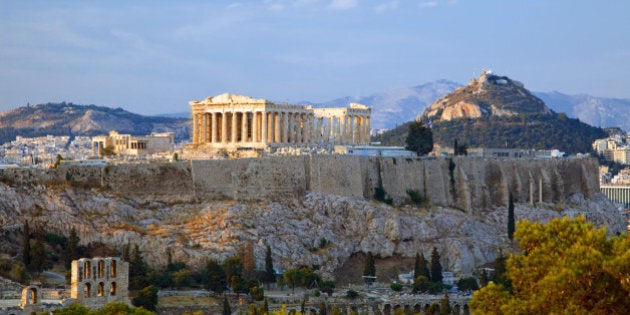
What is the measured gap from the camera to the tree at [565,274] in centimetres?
4272

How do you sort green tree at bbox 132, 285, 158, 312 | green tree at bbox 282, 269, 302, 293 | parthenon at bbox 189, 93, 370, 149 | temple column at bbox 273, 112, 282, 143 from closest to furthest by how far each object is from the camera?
green tree at bbox 132, 285, 158, 312 < green tree at bbox 282, 269, 302, 293 < parthenon at bbox 189, 93, 370, 149 < temple column at bbox 273, 112, 282, 143

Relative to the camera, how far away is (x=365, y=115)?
105 m

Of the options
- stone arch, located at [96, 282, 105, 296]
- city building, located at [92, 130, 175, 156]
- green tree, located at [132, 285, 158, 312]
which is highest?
city building, located at [92, 130, 175, 156]

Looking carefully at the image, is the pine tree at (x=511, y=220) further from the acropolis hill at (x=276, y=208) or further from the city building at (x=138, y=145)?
the city building at (x=138, y=145)

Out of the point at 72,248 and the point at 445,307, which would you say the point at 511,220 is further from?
the point at 72,248

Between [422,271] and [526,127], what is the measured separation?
8977cm

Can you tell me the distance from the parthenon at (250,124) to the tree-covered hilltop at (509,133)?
5919 centimetres

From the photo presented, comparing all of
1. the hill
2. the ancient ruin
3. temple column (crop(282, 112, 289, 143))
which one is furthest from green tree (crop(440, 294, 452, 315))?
the hill

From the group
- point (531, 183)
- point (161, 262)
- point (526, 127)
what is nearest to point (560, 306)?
point (161, 262)

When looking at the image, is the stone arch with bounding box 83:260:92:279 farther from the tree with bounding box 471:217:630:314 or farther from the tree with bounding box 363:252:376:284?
the tree with bounding box 363:252:376:284

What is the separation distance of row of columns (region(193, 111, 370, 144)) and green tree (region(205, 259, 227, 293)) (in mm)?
21343

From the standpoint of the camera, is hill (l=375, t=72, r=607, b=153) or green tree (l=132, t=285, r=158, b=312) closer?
green tree (l=132, t=285, r=158, b=312)

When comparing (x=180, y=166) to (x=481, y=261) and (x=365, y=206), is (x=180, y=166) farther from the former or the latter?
(x=481, y=261)

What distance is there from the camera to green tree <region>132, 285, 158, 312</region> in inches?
2574
